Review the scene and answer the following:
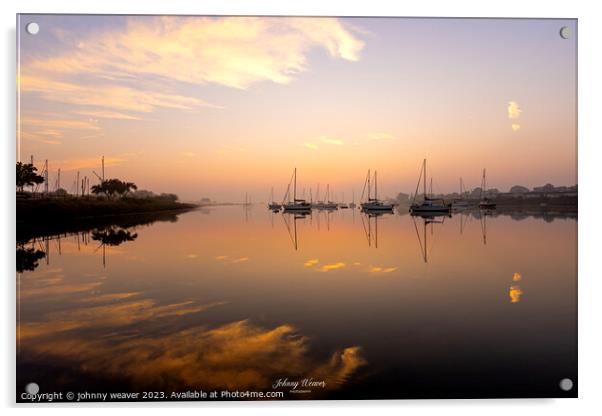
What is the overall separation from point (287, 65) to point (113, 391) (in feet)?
15.3

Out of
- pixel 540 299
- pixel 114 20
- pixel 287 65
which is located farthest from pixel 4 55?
pixel 540 299

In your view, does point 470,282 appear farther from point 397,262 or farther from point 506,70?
point 506,70

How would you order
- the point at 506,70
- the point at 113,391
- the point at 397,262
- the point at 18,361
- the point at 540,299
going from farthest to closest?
the point at 397,262 → the point at 540,299 → the point at 506,70 → the point at 18,361 → the point at 113,391

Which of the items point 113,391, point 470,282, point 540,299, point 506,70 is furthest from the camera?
point 470,282

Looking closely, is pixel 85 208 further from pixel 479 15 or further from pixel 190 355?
pixel 479 15

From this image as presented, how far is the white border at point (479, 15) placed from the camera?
5184 mm

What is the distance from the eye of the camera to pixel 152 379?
4762 millimetres

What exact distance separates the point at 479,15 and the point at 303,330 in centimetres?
462

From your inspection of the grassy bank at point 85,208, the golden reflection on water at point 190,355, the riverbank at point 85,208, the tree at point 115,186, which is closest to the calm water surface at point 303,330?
the golden reflection on water at point 190,355

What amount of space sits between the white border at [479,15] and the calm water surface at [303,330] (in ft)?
0.55

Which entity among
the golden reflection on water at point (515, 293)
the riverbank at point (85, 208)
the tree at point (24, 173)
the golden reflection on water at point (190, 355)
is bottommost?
the golden reflection on water at point (190, 355)

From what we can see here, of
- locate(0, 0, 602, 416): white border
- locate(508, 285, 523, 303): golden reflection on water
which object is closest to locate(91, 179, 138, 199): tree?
locate(0, 0, 602, 416): white border

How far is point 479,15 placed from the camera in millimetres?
5637

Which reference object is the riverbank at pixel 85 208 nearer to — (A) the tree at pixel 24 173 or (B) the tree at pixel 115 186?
(B) the tree at pixel 115 186
